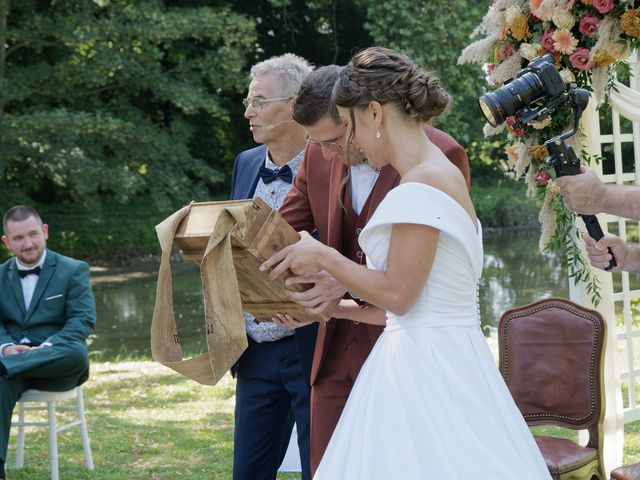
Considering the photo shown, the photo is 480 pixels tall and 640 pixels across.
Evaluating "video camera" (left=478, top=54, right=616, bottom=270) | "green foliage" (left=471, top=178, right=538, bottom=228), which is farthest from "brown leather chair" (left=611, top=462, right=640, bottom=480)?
"green foliage" (left=471, top=178, right=538, bottom=228)

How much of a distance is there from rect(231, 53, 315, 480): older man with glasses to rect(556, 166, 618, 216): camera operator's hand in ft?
3.76

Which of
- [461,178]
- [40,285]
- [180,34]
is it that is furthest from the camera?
[180,34]

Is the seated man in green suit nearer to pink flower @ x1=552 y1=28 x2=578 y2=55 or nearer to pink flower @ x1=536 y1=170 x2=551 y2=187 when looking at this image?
pink flower @ x1=536 y1=170 x2=551 y2=187

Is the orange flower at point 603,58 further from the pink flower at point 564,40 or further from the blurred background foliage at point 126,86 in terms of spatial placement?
the blurred background foliage at point 126,86

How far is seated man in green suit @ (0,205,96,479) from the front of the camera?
603cm

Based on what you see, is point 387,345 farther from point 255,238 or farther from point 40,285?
point 40,285

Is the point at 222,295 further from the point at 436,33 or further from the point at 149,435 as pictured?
the point at 436,33

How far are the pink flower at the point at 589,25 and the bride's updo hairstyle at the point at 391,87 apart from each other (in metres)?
2.45

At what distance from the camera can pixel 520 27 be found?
4957 millimetres

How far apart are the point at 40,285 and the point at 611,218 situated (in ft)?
12.6

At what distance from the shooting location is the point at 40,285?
627 centimetres

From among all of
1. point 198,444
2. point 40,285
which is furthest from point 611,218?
point 40,285

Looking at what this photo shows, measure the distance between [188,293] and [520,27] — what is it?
12715 millimetres

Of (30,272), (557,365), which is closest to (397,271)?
(557,365)
